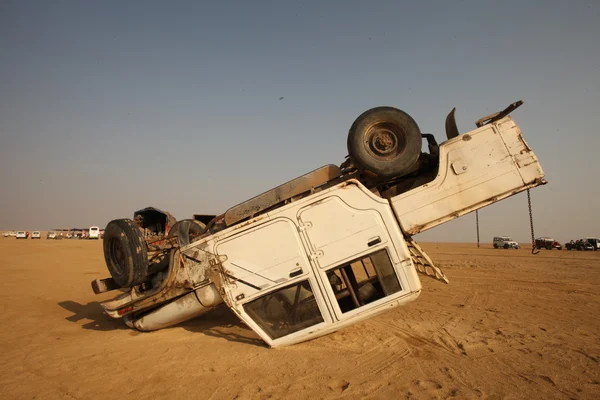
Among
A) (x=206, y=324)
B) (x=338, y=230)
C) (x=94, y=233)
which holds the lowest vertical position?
(x=206, y=324)

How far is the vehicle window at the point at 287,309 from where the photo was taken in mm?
3959

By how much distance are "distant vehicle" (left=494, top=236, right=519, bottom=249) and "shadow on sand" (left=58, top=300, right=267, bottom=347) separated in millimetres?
36351

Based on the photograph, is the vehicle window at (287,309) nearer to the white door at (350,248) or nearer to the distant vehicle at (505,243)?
the white door at (350,248)

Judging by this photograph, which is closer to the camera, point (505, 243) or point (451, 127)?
point (451, 127)

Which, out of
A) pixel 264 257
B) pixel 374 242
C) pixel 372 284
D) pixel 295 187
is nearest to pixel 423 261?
pixel 372 284

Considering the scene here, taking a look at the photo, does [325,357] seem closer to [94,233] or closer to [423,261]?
[423,261]

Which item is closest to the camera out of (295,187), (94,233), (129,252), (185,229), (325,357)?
(325,357)

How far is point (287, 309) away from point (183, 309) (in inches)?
60.6

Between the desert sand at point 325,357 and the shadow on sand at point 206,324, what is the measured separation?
29 mm

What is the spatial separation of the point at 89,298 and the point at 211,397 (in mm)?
6862

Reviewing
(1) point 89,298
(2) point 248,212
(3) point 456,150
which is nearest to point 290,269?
(2) point 248,212

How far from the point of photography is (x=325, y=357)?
390 centimetres

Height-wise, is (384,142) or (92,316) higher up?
(384,142)

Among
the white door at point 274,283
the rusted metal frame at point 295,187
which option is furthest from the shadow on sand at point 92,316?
the rusted metal frame at point 295,187
